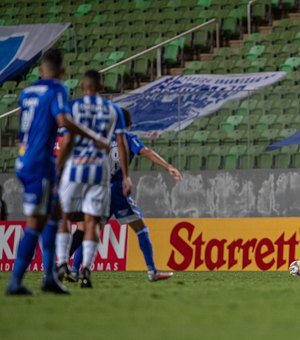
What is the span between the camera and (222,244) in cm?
2055

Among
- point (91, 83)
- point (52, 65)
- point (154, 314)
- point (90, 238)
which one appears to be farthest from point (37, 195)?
point (154, 314)

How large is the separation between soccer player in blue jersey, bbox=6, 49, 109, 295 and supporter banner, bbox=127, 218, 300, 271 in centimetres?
982

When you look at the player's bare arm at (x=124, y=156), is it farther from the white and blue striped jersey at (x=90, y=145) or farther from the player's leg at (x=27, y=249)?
the player's leg at (x=27, y=249)

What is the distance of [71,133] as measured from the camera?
34.8 feet

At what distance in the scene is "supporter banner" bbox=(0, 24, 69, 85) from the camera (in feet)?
101

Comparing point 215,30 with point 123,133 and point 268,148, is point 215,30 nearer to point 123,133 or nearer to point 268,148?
point 268,148

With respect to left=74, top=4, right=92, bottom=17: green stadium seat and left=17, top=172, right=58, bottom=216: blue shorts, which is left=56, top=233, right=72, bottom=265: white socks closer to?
left=17, top=172, right=58, bottom=216: blue shorts

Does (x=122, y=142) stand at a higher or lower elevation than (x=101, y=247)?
higher

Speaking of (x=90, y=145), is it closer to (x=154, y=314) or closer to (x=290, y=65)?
(x=154, y=314)

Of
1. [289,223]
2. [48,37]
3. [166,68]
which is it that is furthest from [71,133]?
[48,37]

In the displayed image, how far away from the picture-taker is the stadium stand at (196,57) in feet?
74.2

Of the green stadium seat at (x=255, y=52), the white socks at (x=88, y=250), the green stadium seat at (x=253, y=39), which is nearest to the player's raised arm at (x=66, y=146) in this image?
the white socks at (x=88, y=250)

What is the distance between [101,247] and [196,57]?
33.7 feet

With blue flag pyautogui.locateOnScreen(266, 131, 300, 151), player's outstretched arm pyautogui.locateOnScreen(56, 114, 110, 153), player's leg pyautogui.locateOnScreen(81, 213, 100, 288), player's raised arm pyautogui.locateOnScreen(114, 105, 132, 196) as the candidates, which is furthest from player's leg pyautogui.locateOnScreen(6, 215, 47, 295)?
blue flag pyautogui.locateOnScreen(266, 131, 300, 151)
